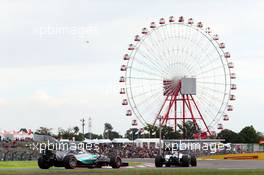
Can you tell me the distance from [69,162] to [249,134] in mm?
151563

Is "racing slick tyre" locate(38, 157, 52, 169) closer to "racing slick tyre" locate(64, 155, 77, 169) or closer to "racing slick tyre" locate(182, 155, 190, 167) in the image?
"racing slick tyre" locate(64, 155, 77, 169)

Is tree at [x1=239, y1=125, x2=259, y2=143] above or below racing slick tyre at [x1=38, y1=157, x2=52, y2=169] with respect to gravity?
above

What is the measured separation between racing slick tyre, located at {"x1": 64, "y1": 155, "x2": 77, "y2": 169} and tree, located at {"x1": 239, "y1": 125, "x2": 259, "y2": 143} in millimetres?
142357

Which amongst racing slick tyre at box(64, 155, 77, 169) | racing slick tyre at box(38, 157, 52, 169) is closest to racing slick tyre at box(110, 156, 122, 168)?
racing slick tyre at box(64, 155, 77, 169)

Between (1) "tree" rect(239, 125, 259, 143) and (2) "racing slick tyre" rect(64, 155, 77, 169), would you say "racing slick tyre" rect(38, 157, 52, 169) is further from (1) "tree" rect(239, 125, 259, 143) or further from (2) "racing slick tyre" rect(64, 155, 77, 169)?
(1) "tree" rect(239, 125, 259, 143)

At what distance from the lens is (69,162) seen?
141ft

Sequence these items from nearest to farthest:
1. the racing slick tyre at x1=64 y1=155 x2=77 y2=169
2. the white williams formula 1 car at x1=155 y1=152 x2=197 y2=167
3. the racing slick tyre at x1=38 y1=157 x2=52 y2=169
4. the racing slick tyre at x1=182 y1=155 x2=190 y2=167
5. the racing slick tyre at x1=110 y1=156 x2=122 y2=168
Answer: the racing slick tyre at x1=64 y1=155 x2=77 y2=169 < the racing slick tyre at x1=38 y1=157 x2=52 y2=169 < the racing slick tyre at x1=110 y1=156 x2=122 y2=168 < the racing slick tyre at x1=182 y1=155 x2=190 y2=167 < the white williams formula 1 car at x1=155 y1=152 x2=197 y2=167

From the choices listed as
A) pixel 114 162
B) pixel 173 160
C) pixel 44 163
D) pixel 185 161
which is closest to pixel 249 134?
pixel 173 160

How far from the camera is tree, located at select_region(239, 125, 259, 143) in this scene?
183 metres

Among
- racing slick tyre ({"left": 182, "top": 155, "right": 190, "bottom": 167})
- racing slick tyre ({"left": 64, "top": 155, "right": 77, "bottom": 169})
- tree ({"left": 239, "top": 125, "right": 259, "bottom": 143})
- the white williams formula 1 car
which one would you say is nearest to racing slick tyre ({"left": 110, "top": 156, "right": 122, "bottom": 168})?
racing slick tyre ({"left": 64, "top": 155, "right": 77, "bottom": 169})

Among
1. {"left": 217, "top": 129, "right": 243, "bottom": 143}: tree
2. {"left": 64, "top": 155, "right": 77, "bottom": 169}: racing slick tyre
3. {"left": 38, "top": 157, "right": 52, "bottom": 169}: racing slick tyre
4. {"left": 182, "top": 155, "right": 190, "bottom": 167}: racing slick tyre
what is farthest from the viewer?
{"left": 217, "top": 129, "right": 243, "bottom": 143}: tree

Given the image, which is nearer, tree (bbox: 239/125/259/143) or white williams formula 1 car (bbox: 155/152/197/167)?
white williams formula 1 car (bbox: 155/152/197/167)

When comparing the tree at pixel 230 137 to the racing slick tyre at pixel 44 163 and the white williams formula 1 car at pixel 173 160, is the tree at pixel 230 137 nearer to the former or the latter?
the white williams formula 1 car at pixel 173 160

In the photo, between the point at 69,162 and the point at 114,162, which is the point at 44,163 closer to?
the point at 69,162
